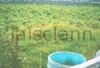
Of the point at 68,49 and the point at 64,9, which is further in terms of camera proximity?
the point at 64,9

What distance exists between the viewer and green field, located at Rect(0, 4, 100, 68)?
3.16 metres

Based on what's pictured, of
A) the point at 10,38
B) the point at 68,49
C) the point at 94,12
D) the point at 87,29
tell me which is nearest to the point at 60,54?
the point at 68,49

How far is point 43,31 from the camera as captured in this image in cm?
357

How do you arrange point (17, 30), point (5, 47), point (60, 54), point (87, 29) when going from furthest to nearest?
point (87, 29) → point (17, 30) → point (5, 47) → point (60, 54)

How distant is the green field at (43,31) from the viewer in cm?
316

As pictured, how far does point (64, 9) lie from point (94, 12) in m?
0.52

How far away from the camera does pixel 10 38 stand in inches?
132

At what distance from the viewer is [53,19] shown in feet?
12.1

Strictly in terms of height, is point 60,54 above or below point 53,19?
below

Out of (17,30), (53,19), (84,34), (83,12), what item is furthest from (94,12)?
Answer: (17,30)

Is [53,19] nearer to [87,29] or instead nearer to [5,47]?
[87,29]

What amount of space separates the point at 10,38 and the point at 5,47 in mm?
193

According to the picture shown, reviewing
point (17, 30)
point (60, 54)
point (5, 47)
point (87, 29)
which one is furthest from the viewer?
point (87, 29)

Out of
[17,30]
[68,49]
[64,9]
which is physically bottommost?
[68,49]
